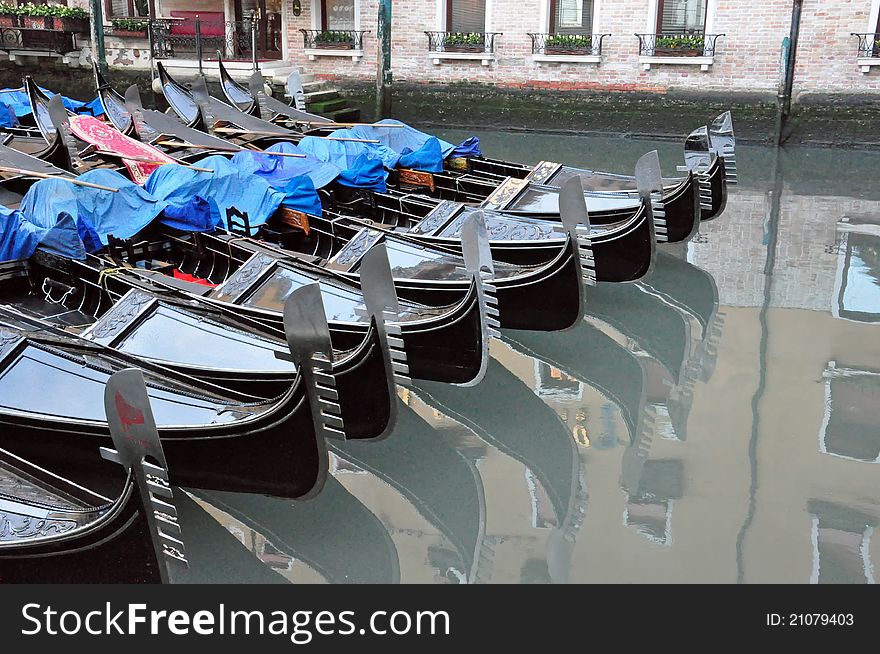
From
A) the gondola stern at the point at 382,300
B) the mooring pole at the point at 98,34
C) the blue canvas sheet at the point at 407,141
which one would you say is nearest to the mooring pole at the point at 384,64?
the mooring pole at the point at 98,34

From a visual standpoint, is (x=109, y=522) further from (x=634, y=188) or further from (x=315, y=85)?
(x=315, y=85)

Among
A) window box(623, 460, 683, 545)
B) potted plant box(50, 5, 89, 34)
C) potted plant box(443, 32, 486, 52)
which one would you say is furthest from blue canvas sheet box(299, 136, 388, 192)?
potted plant box(50, 5, 89, 34)

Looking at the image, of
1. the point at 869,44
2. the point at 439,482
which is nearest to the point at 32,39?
the point at 869,44

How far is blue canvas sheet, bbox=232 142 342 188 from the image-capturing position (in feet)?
14.6

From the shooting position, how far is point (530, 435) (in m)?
3.08

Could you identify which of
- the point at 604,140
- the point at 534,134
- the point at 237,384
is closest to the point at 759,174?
the point at 604,140

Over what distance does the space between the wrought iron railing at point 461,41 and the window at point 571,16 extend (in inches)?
20.3

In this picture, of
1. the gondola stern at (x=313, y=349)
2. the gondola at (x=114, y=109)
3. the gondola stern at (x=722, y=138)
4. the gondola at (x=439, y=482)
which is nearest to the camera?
the gondola stern at (x=313, y=349)

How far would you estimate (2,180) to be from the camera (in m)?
4.48

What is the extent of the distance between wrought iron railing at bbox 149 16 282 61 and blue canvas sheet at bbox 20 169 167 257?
5.88 meters

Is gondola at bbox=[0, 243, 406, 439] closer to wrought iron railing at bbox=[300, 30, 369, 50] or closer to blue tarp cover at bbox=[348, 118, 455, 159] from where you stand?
blue tarp cover at bbox=[348, 118, 455, 159]

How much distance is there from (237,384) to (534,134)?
669 centimetres

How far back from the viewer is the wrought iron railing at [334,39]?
364 inches

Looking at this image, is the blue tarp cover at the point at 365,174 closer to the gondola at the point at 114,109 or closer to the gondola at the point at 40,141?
the gondola at the point at 40,141
